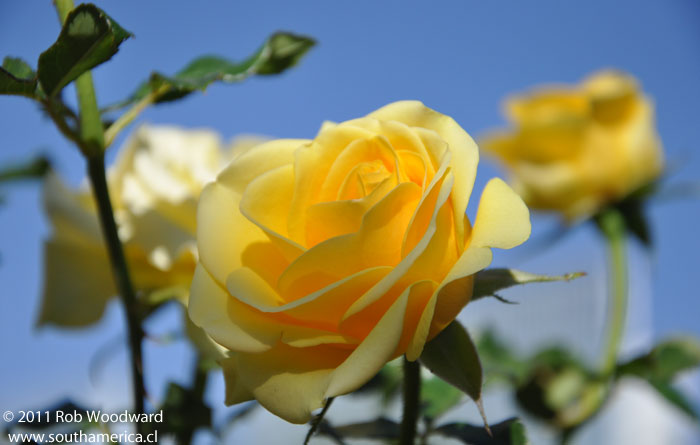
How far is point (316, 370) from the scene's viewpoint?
0.30 m

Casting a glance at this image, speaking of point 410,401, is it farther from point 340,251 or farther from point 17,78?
point 17,78

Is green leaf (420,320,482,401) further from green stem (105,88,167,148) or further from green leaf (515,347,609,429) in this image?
green leaf (515,347,609,429)

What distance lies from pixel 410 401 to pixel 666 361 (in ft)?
1.76

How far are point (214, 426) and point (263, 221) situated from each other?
0.89 ft

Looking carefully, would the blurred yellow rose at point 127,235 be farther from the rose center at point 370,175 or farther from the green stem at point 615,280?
the green stem at point 615,280

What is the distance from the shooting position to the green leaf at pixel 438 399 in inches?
17.7

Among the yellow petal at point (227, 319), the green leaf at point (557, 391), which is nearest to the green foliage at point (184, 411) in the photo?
the yellow petal at point (227, 319)

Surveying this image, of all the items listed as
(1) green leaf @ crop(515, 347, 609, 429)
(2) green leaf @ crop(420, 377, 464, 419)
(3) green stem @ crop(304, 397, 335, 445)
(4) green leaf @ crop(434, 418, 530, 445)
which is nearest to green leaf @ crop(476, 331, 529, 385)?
(1) green leaf @ crop(515, 347, 609, 429)

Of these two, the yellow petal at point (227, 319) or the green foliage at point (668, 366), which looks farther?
the green foliage at point (668, 366)

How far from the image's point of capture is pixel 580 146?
1.04m

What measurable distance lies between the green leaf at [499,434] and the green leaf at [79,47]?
0.99ft

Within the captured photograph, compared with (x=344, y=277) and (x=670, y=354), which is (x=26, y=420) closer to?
(x=344, y=277)

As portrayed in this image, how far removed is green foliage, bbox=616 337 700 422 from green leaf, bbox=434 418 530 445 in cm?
41

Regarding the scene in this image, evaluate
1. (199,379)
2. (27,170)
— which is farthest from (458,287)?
(27,170)
